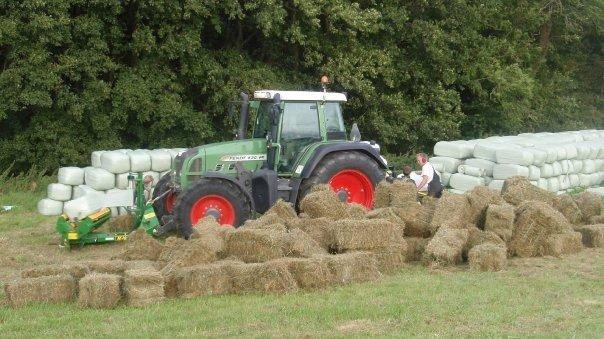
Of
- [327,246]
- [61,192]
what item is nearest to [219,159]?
[327,246]

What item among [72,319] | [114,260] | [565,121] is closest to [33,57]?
[114,260]

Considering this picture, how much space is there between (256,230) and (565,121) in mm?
22535

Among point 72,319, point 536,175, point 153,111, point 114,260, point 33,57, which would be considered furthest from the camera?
point 153,111

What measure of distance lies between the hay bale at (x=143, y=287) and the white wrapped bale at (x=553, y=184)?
10.8m

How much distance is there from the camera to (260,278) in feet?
33.6

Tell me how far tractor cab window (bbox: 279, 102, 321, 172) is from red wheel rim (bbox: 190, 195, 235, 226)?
1505 millimetres

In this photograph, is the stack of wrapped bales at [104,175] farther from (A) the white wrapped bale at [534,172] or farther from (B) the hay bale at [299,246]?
(A) the white wrapped bale at [534,172]

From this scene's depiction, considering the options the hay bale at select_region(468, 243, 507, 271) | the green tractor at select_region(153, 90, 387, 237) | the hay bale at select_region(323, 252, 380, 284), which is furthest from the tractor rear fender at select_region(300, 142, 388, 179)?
the hay bale at select_region(468, 243, 507, 271)

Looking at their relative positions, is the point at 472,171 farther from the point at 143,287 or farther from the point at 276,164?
the point at 143,287

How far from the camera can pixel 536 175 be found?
17.9m

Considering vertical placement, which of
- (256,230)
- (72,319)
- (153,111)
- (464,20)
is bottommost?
(72,319)

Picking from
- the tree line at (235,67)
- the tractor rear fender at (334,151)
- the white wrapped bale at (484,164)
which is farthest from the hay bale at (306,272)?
the tree line at (235,67)

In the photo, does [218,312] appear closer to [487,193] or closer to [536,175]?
[487,193]

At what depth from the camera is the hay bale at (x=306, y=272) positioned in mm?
10430
